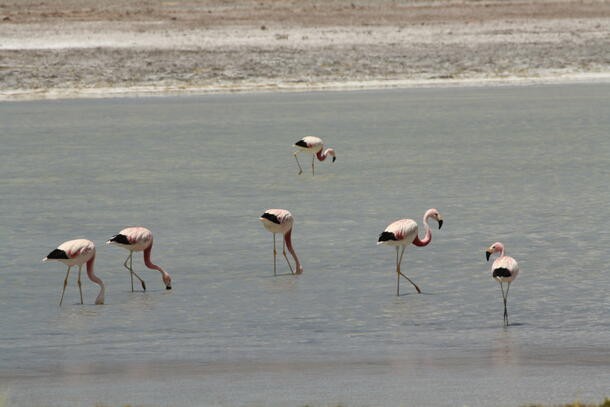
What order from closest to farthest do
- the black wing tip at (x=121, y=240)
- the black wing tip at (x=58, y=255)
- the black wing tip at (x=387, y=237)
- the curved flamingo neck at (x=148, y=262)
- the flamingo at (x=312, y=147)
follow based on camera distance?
1. the black wing tip at (x=58, y=255)
2. the black wing tip at (x=387, y=237)
3. the black wing tip at (x=121, y=240)
4. the curved flamingo neck at (x=148, y=262)
5. the flamingo at (x=312, y=147)

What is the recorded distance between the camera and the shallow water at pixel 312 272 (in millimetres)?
6160

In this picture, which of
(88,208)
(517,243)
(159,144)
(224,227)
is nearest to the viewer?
(517,243)

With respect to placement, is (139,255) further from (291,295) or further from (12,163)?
(12,163)

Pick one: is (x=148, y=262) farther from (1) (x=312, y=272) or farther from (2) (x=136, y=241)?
(1) (x=312, y=272)

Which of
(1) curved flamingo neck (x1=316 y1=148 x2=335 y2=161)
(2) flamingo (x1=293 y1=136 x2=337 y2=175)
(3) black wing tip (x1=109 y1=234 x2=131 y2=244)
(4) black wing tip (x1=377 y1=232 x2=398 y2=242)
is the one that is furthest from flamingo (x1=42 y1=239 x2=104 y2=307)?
(1) curved flamingo neck (x1=316 y1=148 x2=335 y2=161)

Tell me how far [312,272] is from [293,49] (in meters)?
25.2

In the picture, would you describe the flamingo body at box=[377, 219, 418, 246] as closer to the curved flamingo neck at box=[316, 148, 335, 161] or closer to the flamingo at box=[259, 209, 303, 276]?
the flamingo at box=[259, 209, 303, 276]

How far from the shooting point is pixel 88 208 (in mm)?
12141

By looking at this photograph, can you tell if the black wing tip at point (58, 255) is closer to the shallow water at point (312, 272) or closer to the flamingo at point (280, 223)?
the shallow water at point (312, 272)

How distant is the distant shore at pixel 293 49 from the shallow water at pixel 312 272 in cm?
987

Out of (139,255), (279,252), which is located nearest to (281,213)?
(279,252)

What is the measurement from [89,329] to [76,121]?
1445 centimetres

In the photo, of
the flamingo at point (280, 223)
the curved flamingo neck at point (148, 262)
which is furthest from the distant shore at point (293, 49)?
the curved flamingo neck at point (148, 262)

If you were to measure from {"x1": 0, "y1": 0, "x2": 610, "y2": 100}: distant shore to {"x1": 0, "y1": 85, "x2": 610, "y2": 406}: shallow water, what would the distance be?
9871 millimetres
